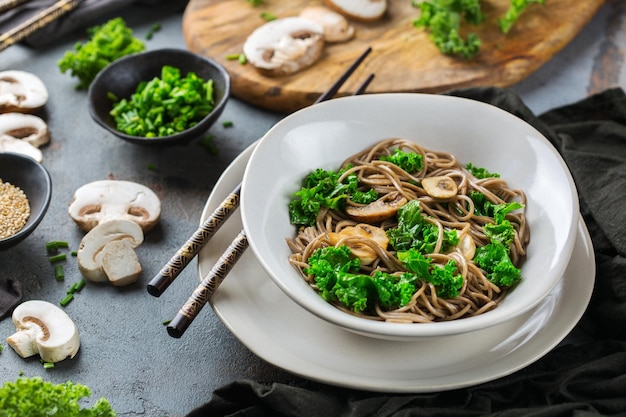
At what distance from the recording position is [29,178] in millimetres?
4297

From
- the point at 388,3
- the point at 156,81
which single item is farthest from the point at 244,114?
the point at 388,3

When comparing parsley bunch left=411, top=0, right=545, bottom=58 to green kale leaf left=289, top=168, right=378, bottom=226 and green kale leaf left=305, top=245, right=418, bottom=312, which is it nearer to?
green kale leaf left=289, top=168, right=378, bottom=226

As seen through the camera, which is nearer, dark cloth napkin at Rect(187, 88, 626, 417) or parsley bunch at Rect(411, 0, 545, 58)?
dark cloth napkin at Rect(187, 88, 626, 417)

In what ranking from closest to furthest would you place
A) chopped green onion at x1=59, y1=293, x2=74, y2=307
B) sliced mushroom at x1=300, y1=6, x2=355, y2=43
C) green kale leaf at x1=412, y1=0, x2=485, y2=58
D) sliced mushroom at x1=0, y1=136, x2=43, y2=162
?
chopped green onion at x1=59, y1=293, x2=74, y2=307 < sliced mushroom at x1=0, y1=136, x2=43, y2=162 < green kale leaf at x1=412, y1=0, x2=485, y2=58 < sliced mushroom at x1=300, y1=6, x2=355, y2=43

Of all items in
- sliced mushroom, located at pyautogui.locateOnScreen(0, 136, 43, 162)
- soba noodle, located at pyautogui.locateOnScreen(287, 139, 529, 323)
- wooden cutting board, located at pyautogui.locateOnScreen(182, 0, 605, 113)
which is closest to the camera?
soba noodle, located at pyautogui.locateOnScreen(287, 139, 529, 323)

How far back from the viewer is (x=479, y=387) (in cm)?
332

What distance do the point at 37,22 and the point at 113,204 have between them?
84.0 inches

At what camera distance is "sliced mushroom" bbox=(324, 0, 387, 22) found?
5785 millimetres

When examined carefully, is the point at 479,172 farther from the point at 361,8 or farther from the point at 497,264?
the point at 361,8

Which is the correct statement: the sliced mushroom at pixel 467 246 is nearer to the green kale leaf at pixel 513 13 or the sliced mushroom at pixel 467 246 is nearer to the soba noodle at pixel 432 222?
the soba noodle at pixel 432 222

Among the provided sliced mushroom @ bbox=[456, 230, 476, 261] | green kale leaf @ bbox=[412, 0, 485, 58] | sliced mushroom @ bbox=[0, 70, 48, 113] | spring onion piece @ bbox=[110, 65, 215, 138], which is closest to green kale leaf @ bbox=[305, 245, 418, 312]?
sliced mushroom @ bbox=[456, 230, 476, 261]

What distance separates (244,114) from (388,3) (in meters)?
1.74

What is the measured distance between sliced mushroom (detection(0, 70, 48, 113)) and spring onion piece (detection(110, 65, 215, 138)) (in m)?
0.65

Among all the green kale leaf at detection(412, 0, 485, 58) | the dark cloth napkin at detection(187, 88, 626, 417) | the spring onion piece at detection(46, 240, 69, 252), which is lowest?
the spring onion piece at detection(46, 240, 69, 252)
